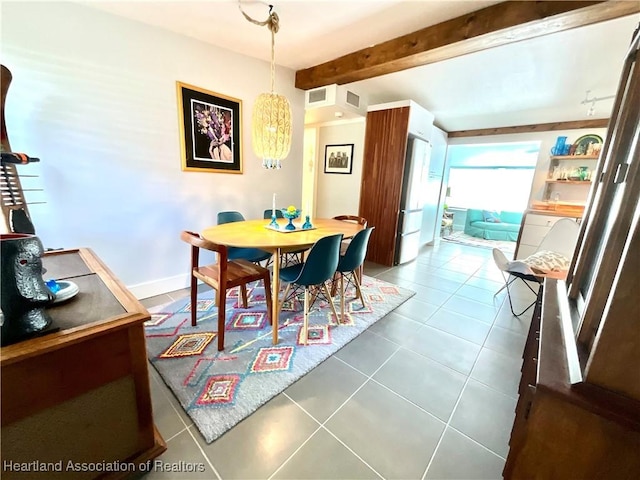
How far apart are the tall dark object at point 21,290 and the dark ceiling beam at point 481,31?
2.71m

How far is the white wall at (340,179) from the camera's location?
14.7 ft

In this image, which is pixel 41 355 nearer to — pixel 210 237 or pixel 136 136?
pixel 210 237

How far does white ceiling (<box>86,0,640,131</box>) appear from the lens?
1924 millimetres

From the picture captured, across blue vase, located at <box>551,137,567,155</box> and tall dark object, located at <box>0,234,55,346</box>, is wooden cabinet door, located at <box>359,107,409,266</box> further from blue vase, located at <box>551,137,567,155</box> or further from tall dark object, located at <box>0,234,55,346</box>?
tall dark object, located at <box>0,234,55,346</box>

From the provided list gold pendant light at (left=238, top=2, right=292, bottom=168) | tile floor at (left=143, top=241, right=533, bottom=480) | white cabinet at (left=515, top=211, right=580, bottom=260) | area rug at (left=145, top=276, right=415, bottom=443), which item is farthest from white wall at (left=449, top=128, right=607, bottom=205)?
gold pendant light at (left=238, top=2, right=292, bottom=168)

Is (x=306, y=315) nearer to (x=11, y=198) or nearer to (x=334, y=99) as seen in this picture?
(x=11, y=198)

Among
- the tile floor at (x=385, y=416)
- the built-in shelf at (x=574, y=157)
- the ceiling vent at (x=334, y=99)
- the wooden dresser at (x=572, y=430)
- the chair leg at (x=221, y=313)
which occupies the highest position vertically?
the ceiling vent at (x=334, y=99)

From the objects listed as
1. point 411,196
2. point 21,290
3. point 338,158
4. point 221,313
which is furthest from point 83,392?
point 338,158

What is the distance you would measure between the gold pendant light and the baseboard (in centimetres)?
165

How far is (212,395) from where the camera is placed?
4.69 feet

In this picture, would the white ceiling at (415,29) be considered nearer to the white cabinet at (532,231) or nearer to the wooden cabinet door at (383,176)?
the wooden cabinet door at (383,176)

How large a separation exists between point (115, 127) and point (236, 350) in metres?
2.09

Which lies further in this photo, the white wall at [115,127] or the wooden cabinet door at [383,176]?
the wooden cabinet door at [383,176]

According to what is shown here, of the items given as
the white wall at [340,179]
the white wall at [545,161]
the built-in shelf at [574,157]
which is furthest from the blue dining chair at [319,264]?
the built-in shelf at [574,157]
